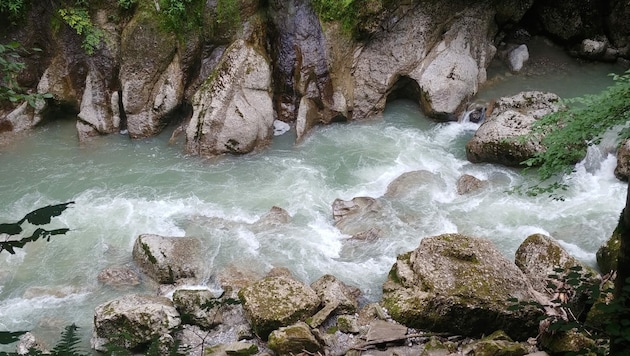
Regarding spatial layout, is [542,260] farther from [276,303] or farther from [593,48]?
[593,48]

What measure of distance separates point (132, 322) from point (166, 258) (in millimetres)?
1593

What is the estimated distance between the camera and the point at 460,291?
6738 mm

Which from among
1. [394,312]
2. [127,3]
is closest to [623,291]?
[394,312]

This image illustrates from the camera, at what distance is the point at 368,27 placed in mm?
13164

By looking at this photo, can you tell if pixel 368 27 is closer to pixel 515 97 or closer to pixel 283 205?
pixel 515 97

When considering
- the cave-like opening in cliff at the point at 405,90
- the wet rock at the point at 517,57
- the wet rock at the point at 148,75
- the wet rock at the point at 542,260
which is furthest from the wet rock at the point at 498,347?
the wet rock at the point at 517,57

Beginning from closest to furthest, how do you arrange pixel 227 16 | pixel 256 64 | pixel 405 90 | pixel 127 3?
pixel 256 64 < pixel 127 3 < pixel 227 16 < pixel 405 90

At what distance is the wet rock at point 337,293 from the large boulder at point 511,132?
4.66 metres

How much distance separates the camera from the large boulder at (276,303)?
6961 mm

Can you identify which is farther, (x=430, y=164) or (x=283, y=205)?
(x=430, y=164)

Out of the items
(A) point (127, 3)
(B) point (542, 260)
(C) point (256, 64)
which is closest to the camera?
(B) point (542, 260)

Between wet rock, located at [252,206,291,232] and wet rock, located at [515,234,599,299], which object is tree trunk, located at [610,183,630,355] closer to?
wet rock, located at [515,234,599,299]

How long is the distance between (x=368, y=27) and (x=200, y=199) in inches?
239

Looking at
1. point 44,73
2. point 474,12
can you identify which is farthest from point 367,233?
point 44,73
